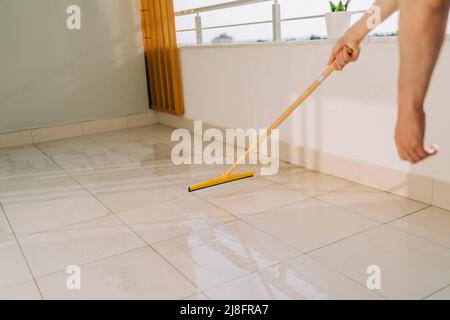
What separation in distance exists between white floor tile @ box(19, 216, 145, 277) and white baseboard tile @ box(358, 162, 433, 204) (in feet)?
4.08

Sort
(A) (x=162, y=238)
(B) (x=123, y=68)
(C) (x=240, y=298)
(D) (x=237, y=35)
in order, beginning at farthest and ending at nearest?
(B) (x=123, y=68)
(D) (x=237, y=35)
(A) (x=162, y=238)
(C) (x=240, y=298)

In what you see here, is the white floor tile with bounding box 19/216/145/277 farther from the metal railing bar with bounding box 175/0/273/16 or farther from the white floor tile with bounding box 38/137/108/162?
the metal railing bar with bounding box 175/0/273/16

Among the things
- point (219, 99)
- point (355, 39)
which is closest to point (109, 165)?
point (219, 99)

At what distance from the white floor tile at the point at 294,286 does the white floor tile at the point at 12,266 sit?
2.36ft

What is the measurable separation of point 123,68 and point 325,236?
3.01 m

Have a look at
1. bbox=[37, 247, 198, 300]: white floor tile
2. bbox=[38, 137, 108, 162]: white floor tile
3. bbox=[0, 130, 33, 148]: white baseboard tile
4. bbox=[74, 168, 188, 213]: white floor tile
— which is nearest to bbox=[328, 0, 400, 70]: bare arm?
bbox=[37, 247, 198, 300]: white floor tile

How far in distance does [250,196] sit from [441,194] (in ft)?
2.96

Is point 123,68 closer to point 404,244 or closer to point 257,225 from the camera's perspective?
point 257,225

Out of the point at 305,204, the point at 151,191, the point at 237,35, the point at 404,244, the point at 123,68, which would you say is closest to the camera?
the point at 404,244

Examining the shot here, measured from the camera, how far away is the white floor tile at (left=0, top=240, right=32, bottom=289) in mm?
1632

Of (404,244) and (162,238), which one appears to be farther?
(162,238)

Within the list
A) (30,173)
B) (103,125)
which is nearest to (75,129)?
(103,125)

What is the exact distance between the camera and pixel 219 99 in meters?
3.49

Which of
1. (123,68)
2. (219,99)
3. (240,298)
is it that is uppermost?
(123,68)
